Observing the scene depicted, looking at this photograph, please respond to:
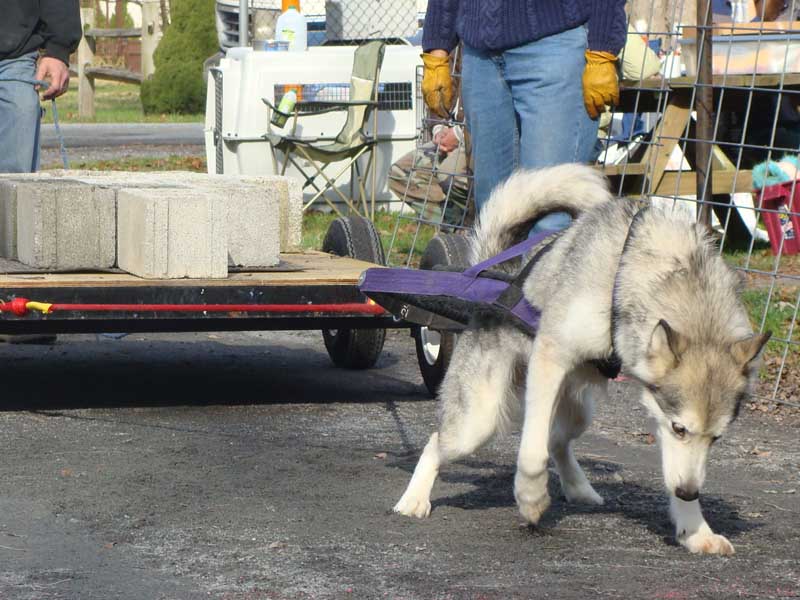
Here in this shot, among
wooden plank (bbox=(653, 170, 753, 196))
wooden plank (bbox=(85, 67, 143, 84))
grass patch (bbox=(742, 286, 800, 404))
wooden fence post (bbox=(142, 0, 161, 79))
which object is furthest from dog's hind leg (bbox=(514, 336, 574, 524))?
wooden fence post (bbox=(142, 0, 161, 79))

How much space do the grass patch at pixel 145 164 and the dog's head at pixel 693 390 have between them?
11930mm

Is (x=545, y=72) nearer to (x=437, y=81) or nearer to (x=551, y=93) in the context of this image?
(x=551, y=93)

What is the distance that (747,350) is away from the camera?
3.83m

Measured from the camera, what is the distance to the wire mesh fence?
291 inches

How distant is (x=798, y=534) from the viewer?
4355 millimetres

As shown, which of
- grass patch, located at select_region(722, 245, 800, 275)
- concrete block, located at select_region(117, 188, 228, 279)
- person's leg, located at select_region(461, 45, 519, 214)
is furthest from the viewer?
grass patch, located at select_region(722, 245, 800, 275)

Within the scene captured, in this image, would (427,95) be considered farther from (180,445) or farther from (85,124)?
(85,124)

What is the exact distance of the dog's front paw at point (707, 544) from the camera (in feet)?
13.4

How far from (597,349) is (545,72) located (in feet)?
6.42

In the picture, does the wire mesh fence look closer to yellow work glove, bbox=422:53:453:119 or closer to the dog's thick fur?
yellow work glove, bbox=422:53:453:119

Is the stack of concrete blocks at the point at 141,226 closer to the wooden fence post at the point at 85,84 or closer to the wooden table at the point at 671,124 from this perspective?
the wooden table at the point at 671,124

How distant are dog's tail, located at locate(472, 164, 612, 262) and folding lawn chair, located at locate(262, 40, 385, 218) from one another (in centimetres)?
661

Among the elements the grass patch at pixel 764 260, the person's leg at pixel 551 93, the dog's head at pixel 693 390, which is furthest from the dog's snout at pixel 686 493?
the grass patch at pixel 764 260

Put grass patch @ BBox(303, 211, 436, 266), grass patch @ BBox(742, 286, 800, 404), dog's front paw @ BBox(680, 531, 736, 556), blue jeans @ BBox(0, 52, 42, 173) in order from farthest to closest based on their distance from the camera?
grass patch @ BBox(303, 211, 436, 266)
blue jeans @ BBox(0, 52, 42, 173)
grass patch @ BBox(742, 286, 800, 404)
dog's front paw @ BBox(680, 531, 736, 556)
